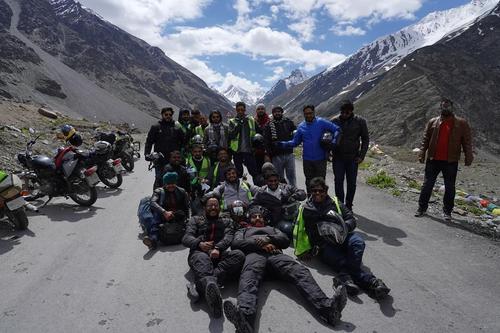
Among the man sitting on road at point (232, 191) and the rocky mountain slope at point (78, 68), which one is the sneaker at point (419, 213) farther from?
the rocky mountain slope at point (78, 68)

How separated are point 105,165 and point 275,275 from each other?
6927 mm

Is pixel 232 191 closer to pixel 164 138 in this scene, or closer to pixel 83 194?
pixel 164 138

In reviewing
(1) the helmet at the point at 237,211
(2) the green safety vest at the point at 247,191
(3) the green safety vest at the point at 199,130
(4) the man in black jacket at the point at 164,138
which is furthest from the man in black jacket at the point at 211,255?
(3) the green safety vest at the point at 199,130

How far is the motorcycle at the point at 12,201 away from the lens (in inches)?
254

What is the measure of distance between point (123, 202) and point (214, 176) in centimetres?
266

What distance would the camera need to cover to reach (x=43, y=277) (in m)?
4.94

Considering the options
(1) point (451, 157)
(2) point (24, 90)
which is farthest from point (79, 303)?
(2) point (24, 90)

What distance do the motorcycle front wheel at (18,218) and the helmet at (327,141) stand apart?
5.35 metres

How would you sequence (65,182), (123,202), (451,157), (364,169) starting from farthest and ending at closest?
(364,169)
(123,202)
(65,182)
(451,157)

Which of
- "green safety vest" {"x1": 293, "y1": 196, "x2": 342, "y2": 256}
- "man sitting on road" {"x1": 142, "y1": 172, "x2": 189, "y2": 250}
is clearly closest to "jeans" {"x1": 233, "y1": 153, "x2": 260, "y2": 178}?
"man sitting on road" {"x1": 142, "y1": 172, "x2": 189, "y2": 250}

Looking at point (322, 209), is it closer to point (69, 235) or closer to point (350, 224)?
point (350, 224)

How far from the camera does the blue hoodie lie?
7222mm

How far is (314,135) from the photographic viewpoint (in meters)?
7.27

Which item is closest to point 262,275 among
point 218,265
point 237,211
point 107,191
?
point 218,265
